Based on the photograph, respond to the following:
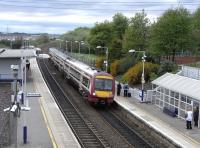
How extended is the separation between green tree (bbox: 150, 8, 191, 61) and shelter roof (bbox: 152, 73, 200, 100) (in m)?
14.9

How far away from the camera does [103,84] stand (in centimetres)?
4069

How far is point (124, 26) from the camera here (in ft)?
267

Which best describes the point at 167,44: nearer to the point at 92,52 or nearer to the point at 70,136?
the point at 70,136

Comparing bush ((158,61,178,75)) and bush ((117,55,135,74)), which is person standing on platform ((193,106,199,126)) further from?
bush ((117,55,135,74))

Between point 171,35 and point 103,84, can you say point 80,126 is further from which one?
point 171,35

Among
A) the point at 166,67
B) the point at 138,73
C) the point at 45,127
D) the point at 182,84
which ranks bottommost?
the point at 45,127

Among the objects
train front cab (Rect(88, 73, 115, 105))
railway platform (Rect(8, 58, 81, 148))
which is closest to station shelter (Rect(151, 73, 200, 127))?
train front cab (Rect(88, 73, 115, 105))

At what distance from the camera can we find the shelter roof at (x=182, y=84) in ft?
107

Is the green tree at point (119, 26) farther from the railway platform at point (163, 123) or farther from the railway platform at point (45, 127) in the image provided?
the railway platform at point (45, 127)

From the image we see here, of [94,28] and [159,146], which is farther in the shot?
[94,28]

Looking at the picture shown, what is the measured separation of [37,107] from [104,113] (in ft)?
17.3

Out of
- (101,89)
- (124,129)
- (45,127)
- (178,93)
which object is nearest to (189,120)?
(124,129)

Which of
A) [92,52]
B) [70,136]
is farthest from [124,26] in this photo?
[70,136]

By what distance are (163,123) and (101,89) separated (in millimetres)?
9481
